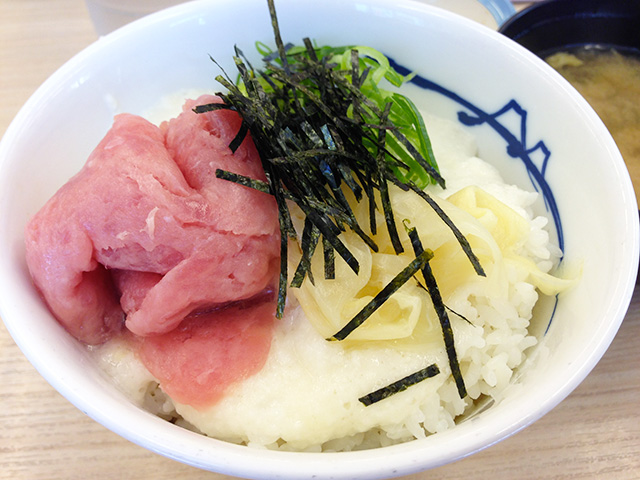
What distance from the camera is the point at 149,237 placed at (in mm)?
1153

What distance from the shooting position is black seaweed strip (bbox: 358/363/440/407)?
1179 mm

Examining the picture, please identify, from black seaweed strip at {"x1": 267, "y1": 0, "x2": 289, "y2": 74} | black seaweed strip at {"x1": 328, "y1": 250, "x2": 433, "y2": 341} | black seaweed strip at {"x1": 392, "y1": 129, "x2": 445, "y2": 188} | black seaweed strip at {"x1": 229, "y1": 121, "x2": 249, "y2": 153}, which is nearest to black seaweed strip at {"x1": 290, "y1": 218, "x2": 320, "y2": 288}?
black seaweed strip at {"x1": 328, "y1": 250, "x2": 433, "y2": 341}

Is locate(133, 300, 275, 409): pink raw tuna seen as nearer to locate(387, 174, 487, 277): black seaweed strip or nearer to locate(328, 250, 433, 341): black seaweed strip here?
locate(328, 250, 433, 341): black seaweed strip

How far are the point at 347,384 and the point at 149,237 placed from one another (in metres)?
0.55

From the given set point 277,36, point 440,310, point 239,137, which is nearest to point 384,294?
point 440,310

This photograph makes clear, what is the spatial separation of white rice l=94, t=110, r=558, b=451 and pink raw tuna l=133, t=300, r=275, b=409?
0.09ft

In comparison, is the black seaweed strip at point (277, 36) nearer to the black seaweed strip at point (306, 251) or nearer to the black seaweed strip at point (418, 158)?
the black seaweed strip at point (418, 158)

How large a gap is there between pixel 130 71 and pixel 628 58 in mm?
2172

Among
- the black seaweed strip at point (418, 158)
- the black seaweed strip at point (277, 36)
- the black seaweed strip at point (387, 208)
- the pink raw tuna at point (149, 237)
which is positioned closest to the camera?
the pink raw tuna at point (149, 237)

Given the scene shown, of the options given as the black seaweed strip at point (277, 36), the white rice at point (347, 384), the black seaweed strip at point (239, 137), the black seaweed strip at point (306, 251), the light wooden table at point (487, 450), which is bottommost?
the light wooden table at point (487, 450)

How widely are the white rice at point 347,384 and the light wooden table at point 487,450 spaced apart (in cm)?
26

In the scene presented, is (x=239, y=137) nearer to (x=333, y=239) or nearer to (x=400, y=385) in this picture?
(x=333, y=239)

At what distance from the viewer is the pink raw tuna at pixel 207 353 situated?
3.98 ft

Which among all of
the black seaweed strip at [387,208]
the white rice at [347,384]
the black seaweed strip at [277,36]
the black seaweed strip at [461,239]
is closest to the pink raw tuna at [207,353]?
the white rice at [347,384]
